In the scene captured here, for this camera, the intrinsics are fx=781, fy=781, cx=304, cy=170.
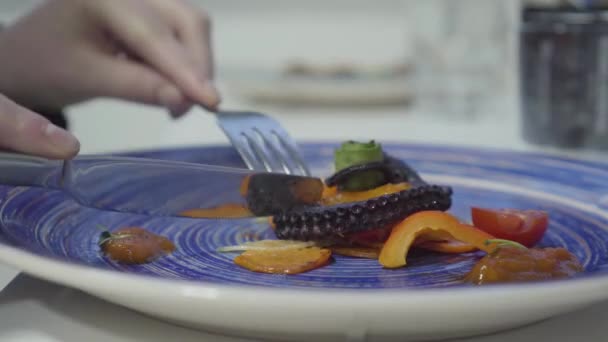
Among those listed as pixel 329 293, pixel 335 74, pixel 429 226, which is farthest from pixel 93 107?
pixel 329 293

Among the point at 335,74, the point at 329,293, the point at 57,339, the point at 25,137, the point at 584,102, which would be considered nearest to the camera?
the point at 329,293

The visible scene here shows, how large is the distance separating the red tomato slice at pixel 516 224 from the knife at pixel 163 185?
27 centimetres

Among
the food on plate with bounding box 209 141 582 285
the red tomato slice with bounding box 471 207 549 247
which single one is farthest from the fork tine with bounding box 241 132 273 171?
the red tomato slice with bounding box 471 207 549 247

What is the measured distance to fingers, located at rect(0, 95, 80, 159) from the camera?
102 cm

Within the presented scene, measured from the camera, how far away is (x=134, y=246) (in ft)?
3.60

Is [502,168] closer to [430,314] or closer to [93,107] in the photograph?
[430,314]

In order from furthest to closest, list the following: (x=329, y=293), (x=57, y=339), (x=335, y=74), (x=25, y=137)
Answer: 1. (x=335, y=74)
2. (x=25, y=137)
3. (x=57, y=339)
4. (x=329, y=293)

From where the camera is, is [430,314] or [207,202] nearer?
[430,314]

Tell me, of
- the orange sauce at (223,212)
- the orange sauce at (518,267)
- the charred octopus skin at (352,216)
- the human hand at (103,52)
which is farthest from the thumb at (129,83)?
the orange sauce at (518,267)

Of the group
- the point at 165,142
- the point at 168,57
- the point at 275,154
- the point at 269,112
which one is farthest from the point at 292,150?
the point at 269,112

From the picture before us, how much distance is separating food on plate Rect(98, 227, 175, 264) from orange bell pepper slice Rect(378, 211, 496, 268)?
1.06ft

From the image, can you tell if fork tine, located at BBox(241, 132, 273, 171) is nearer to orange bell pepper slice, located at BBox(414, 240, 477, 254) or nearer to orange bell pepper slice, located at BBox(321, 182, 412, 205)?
orange bell pepper slice, located at BBox(321, 182, 412, 205)

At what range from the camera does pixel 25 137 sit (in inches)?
40.6

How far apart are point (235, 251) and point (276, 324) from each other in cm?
40
